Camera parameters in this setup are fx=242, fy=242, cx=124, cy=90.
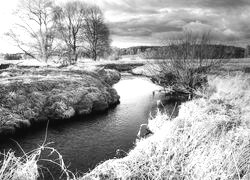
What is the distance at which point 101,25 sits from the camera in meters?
42.0

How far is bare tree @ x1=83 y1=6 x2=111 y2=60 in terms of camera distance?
4138 centimetres

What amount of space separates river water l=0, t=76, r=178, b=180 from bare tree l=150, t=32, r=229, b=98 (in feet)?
16.9

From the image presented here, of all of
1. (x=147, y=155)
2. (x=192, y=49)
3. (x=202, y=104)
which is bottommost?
(x=147, y=155)

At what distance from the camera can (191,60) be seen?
18547 mm

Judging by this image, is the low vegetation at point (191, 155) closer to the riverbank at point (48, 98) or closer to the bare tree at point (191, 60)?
the riverbank at point (48, 98)

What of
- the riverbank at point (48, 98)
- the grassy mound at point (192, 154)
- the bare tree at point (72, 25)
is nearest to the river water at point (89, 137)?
the riverbank at point (48, 98)

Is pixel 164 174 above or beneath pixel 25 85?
beneath

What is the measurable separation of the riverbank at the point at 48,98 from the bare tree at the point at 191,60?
559cm

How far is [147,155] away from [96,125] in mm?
5717

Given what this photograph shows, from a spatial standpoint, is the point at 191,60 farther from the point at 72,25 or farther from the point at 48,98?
the point at 72,25

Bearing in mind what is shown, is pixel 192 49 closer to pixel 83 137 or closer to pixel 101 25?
pixel 83 137

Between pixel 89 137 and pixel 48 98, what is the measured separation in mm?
4684

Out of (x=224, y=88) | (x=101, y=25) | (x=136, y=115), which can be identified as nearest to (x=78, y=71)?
(x=136, y=115)

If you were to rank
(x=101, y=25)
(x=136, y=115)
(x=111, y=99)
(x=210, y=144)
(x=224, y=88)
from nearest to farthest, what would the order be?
1. (x=210, y=144)
2. (x=136, y=115)
3. (x=224, y=88)
4. (x=111, y=99)
5. (x=101, y=25)
